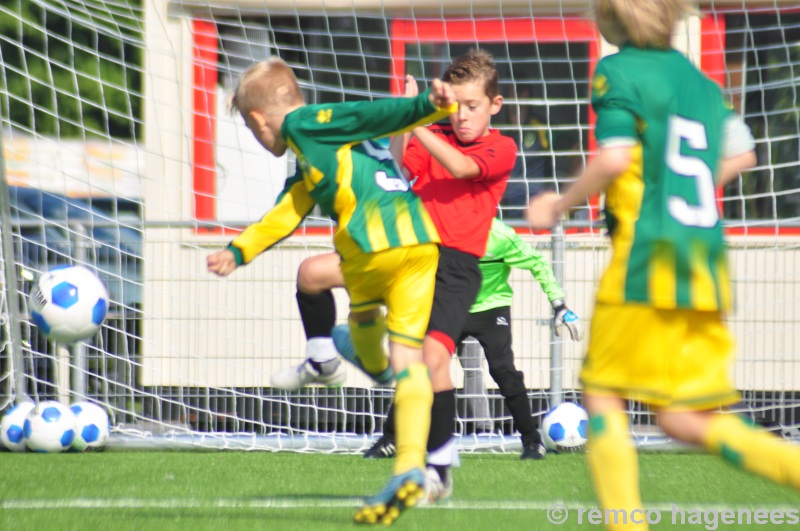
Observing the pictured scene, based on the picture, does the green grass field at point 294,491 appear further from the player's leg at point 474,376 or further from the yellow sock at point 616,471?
the yellow sock at point 616,471

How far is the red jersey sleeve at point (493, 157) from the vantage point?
441cm

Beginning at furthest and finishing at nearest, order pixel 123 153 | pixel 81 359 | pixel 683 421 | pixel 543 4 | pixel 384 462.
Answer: pixel 123 153, pixel 543 4, pixel 81 359, pixel 384 462, pixel 683 421

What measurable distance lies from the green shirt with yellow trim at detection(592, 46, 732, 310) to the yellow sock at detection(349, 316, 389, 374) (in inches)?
52.2

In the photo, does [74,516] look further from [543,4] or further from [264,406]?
[543,4]

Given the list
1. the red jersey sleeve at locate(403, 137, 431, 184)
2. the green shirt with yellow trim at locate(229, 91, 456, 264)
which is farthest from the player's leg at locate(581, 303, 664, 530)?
the red jersey sleeve at locate(403, 137, 431, 184)

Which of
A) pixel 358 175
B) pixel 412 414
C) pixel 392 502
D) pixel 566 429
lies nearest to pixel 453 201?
pixel 358 175

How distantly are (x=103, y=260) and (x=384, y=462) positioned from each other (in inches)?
95.9

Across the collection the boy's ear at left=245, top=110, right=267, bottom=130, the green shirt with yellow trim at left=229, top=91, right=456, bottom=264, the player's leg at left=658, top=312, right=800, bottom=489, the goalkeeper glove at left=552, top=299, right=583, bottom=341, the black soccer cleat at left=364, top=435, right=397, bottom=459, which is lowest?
the black soccer cleat at left=364, top=435, right=397, bottom=459

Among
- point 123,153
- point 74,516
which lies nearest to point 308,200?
point 74,516

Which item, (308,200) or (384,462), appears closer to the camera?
(308,200)

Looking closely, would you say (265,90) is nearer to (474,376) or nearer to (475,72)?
(475,72)

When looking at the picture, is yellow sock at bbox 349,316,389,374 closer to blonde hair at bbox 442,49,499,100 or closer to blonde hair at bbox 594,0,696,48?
blonde hair at bbox 442,49,499,100

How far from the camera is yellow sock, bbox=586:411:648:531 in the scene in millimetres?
2889

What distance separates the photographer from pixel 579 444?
658cm
